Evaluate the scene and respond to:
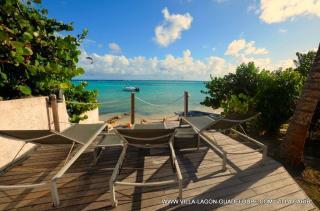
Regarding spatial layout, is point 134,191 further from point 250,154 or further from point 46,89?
point 46,89

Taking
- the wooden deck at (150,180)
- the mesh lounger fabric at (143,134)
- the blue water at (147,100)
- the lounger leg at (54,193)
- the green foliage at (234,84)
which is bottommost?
the blue water at (147,100)

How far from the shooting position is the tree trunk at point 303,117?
15.0ft

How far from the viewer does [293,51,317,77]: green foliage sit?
1170cm

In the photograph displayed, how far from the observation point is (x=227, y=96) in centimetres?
1227

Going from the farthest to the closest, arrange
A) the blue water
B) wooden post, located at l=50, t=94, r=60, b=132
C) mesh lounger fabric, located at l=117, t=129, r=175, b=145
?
the blue water
wooden post, located at l=50, t=94, r=60, b=132
mesh lounger fabric, located at l=117, t=129, r=175, b=145

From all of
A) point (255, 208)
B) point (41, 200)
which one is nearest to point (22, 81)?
point (41, 200)

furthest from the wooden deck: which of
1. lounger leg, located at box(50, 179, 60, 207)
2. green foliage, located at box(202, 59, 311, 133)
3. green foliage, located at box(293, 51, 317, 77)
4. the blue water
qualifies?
green foliage, located at box(293, 51, 317, 77)

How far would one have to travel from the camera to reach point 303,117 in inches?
186

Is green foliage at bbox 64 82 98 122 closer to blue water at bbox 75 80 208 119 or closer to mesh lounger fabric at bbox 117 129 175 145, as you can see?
blue water at bbox 75 80 208 119

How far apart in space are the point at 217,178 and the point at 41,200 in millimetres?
3042

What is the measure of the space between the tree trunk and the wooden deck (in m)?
1.05

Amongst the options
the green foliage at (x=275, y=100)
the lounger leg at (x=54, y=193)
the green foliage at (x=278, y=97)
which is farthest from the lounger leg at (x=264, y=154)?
the green foliage at (x=278, y=97)

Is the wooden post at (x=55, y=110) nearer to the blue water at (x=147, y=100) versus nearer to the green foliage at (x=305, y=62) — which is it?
the blue water at (x=147, y=100)

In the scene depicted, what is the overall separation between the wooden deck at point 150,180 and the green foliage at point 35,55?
2012mm
